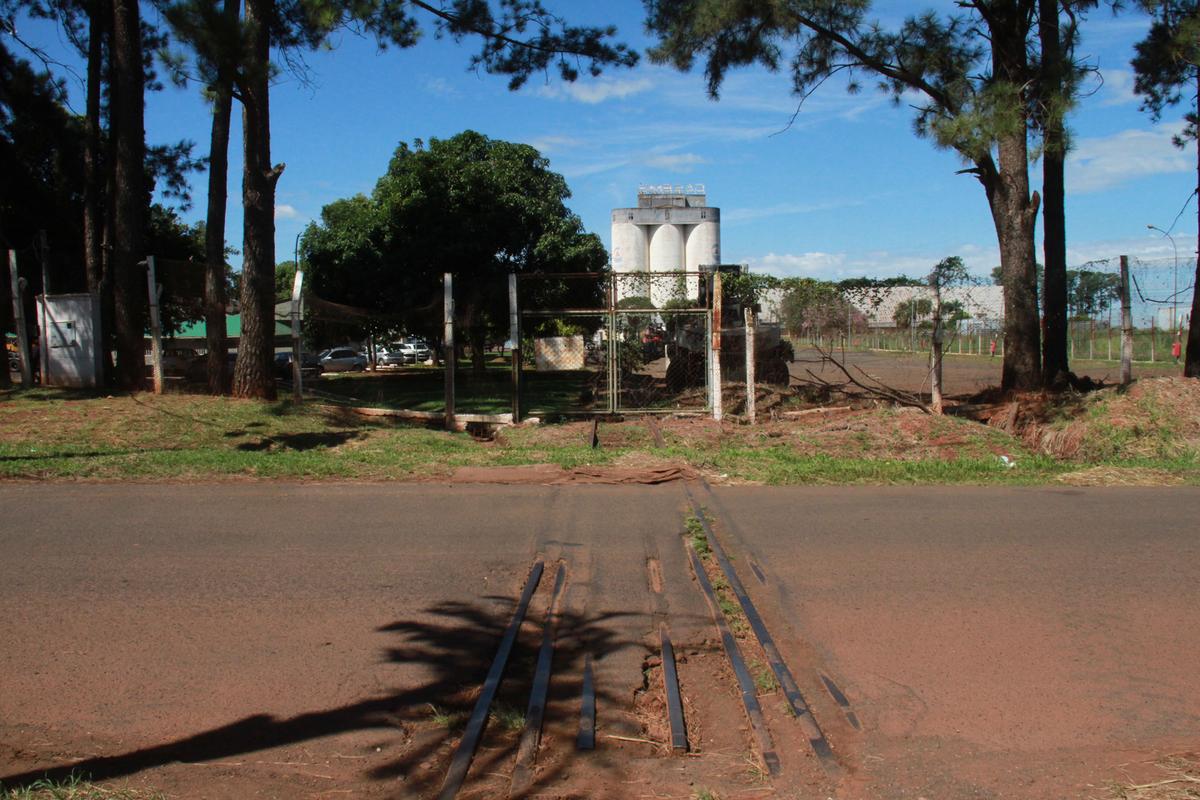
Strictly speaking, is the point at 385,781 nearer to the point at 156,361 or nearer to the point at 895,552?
the point at 895,552

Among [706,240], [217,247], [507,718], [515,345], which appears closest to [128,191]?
[217,247]

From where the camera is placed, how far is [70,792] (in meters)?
3.71

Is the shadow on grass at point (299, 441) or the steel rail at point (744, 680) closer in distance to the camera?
the steel rail at point (744, 680)

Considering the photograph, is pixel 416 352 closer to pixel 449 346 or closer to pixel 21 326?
pixel 21 326

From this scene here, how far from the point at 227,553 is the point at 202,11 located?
785 cm

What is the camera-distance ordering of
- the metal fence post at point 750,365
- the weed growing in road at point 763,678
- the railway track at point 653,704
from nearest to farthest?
the railway track at point 653,704 → the weed growing in road at point 763,678 → the metal fence post at point 750,365

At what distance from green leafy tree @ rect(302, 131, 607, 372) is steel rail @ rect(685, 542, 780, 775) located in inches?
766

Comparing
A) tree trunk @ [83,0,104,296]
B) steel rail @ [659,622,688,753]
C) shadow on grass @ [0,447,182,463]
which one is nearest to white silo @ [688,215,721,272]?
tree trunk @ [83,0,104,296]

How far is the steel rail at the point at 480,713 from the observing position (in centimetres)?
386

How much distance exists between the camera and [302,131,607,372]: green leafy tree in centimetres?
A: 2636

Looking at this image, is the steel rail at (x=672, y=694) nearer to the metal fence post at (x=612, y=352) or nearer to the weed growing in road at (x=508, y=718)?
the weed growing in road at (x=508, y=718)

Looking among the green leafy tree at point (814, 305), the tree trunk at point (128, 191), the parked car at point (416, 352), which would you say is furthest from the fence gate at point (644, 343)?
the parked car at point (416, 352)

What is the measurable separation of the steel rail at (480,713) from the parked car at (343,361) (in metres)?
37.1

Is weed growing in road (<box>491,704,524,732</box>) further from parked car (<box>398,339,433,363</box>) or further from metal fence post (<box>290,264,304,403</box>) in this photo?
parked car (<box>398,339,433,363</box>)
